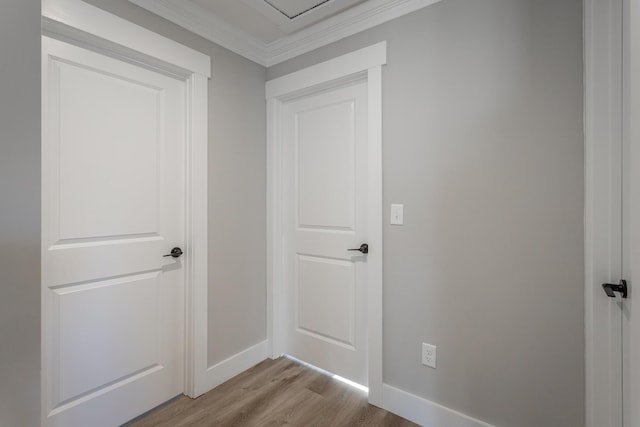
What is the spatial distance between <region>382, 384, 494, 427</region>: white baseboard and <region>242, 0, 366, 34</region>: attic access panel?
230cm

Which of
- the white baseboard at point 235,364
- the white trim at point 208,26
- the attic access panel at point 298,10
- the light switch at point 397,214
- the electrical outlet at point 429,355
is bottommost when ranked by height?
the white baseboard at point 235,364

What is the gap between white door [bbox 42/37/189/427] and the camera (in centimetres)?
145

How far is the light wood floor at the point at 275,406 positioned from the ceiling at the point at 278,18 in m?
2.30

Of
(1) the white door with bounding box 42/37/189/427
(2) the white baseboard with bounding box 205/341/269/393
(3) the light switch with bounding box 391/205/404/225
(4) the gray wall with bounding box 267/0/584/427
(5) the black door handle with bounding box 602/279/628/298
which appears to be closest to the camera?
(5) the black door handle with bounding box 602/279/628/298

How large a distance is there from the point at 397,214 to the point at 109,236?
160 cm

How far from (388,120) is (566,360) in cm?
145

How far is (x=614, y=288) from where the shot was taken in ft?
3.44

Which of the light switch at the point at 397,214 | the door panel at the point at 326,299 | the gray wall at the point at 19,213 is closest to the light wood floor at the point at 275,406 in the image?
the door panel at the point at 326,299

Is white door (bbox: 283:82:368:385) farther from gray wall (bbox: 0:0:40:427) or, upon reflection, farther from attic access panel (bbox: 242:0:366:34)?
gray wall (bbox: 0:0:40:427)

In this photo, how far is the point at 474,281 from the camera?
1521mm

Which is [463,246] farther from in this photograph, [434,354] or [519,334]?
[434,354]

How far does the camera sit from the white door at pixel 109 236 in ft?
4.75

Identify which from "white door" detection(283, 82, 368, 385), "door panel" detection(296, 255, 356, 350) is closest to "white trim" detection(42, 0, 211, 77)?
"white door" detection(283, 82, 368, 385)

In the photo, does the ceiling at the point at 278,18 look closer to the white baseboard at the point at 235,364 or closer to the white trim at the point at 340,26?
the white trim at the point at 340,26
